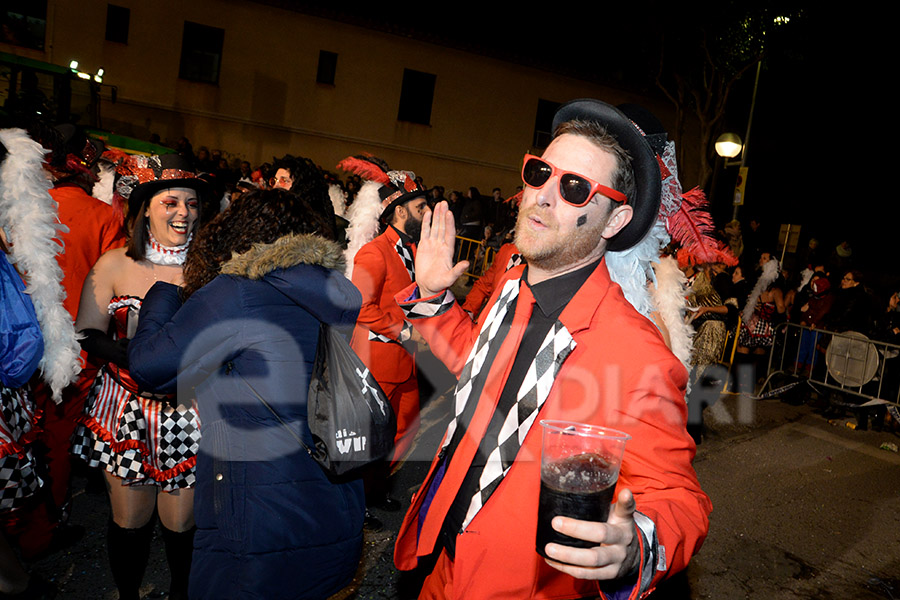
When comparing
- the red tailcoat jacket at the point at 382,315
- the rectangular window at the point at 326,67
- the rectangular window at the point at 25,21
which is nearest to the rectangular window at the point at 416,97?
the rectangular window at the point at 326,67

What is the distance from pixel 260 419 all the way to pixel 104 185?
483 cm

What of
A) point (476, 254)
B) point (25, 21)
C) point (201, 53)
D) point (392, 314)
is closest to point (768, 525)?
point (392, 314)

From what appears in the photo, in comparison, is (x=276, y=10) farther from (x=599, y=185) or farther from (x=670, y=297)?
(x=599, y=185)

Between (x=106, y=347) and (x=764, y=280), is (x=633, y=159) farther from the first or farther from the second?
(x=764, y=280)

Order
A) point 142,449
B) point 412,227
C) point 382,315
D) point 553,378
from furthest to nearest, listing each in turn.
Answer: point 412,227 → point 382,315 → point 142,449 → point 553,378

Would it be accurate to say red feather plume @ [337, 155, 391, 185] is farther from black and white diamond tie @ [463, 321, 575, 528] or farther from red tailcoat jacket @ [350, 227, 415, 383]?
black and white diamond tie @ [463, 321, 575, 528]

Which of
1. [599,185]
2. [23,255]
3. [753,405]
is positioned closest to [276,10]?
[753,405]

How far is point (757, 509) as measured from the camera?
575cm

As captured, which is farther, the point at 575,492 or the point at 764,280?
the point at 764,280

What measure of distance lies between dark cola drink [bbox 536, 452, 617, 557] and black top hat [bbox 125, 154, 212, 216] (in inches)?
118

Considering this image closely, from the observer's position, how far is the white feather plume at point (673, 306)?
16.4 feet

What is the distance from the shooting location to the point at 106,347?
2893 mm

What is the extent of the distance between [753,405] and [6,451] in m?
9.71

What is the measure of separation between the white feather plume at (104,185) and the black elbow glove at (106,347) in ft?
11.2
